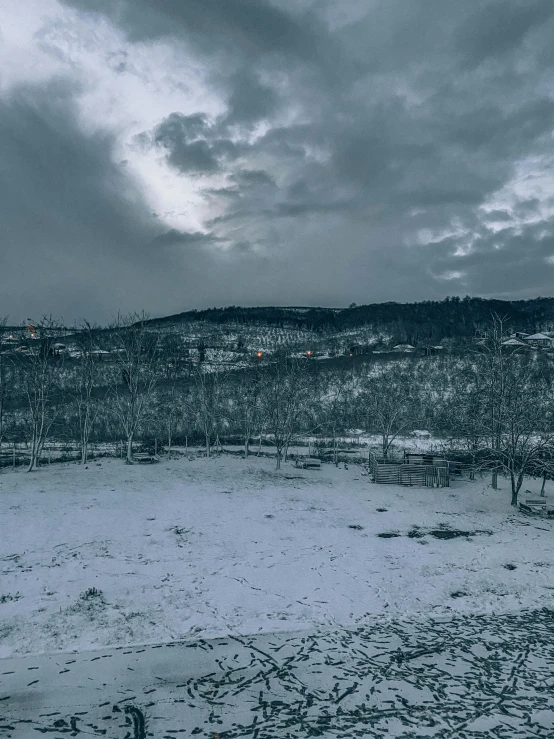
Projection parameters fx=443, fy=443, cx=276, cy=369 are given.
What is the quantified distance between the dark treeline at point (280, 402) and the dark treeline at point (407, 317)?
8658 centimetres

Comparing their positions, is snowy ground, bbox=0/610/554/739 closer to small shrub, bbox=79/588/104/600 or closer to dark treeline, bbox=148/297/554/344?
small shrub, bbox=79/588/104/600

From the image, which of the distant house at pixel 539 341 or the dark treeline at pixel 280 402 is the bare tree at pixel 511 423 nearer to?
the dark treeline at pixel 280 402

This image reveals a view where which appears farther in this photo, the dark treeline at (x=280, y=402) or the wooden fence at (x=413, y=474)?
the wooden fence at (x=413, y=474)

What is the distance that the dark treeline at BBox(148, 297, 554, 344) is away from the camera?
545 ft

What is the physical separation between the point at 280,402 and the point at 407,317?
154 meters

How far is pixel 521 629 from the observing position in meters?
9.42

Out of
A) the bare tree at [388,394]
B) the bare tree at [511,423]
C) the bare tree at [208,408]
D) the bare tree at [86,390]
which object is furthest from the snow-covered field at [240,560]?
the bare tree at [388,394]

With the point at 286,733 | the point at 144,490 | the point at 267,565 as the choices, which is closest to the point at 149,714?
the point at 286,733

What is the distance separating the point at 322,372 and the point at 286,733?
7004 cm

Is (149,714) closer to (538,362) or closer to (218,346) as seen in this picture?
(538,362)

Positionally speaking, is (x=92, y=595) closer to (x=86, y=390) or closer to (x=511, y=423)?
(x=511, y=423)

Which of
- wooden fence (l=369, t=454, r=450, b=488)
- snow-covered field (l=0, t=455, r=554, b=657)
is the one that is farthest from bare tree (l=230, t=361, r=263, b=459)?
snow-covered field (l=0, t=455, r=554, b=657)

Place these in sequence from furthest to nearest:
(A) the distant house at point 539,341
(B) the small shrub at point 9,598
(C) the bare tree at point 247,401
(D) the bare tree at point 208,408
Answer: (A) the distant house at point 539,341, (C) the bare tree at point 247,401, (D) the bare tree at point 208,408, (B) the small shrub at point 9,598

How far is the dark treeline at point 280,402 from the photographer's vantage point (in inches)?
994
